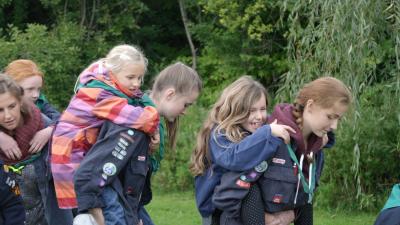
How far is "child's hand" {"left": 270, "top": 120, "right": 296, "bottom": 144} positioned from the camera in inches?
171

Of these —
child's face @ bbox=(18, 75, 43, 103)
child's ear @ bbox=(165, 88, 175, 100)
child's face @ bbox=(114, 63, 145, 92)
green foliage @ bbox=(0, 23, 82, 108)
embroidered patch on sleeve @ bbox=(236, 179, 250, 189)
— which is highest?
child's face @ bbox=(114, 63, 145, 92)

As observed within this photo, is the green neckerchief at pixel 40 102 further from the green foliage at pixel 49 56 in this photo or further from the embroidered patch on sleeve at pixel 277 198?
the green foliage at pixel 49 56

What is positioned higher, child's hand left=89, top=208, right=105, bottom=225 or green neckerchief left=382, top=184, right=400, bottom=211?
green neckerchief left=382, top=184, right=400, bottom=211

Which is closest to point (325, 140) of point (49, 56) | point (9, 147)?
point (9, 147)

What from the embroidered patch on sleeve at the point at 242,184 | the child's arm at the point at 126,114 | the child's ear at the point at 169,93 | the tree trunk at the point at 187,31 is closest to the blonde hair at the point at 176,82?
the child's ear at the point at 169,93

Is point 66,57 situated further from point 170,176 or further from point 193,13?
point 170,176

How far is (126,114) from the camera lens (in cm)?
432

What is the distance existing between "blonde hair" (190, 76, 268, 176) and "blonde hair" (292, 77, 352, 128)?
0.85 feet

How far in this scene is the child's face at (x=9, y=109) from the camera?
461cm

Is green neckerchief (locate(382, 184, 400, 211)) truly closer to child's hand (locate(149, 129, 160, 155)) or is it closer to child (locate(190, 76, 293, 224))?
child (locate(190, 76, 293, 224))

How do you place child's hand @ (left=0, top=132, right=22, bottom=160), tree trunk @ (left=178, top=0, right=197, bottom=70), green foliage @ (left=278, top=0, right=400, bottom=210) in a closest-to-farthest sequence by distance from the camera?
child's hand @ (left=0, top=132, right=22, bottom=160), green foliage @ (left=278, top=0, right=400, bottom=210), tree trunk @ (left=178, top=0, right=197, bottom=70)

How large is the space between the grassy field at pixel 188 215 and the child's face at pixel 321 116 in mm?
4558

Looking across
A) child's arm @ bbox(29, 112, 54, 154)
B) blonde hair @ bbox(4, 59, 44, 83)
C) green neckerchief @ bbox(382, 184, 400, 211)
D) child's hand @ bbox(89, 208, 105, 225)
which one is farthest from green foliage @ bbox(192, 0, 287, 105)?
green neckerchief @ bbox(382, 184, 400, 211)

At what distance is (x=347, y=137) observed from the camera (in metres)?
9.36
